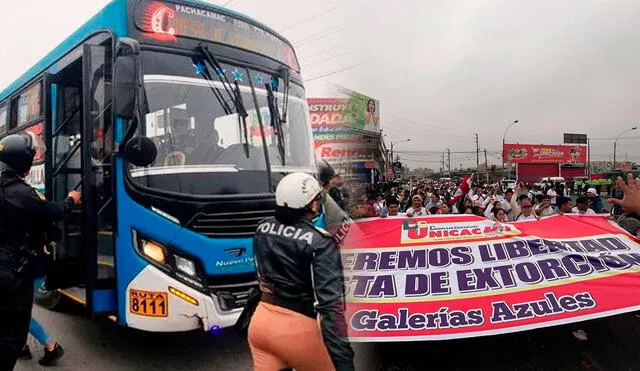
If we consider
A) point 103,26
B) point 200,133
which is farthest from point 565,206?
point 103,26

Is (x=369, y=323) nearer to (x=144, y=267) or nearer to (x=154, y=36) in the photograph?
(x=144, y=267)

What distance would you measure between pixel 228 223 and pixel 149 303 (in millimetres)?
912

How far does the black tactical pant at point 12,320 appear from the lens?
11.3ft

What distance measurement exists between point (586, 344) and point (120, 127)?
490 cm

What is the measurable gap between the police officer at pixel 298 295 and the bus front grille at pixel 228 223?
5.29 feet

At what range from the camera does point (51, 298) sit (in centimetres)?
567

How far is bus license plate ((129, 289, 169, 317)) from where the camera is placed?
3.88m

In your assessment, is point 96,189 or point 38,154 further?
point 38,154

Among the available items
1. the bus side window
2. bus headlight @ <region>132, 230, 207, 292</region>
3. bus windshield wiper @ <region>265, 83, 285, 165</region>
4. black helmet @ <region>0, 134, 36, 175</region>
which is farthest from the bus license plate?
the bus side window

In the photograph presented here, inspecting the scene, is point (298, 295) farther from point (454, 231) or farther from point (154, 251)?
point (454, 231)

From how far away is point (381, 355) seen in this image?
4.65m

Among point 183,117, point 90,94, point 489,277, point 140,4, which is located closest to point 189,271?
point 183,117

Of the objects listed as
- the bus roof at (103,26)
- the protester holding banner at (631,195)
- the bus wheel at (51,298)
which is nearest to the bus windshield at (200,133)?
the bus roof at (103,26)

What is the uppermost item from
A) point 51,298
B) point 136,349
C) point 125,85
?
point 125,85
